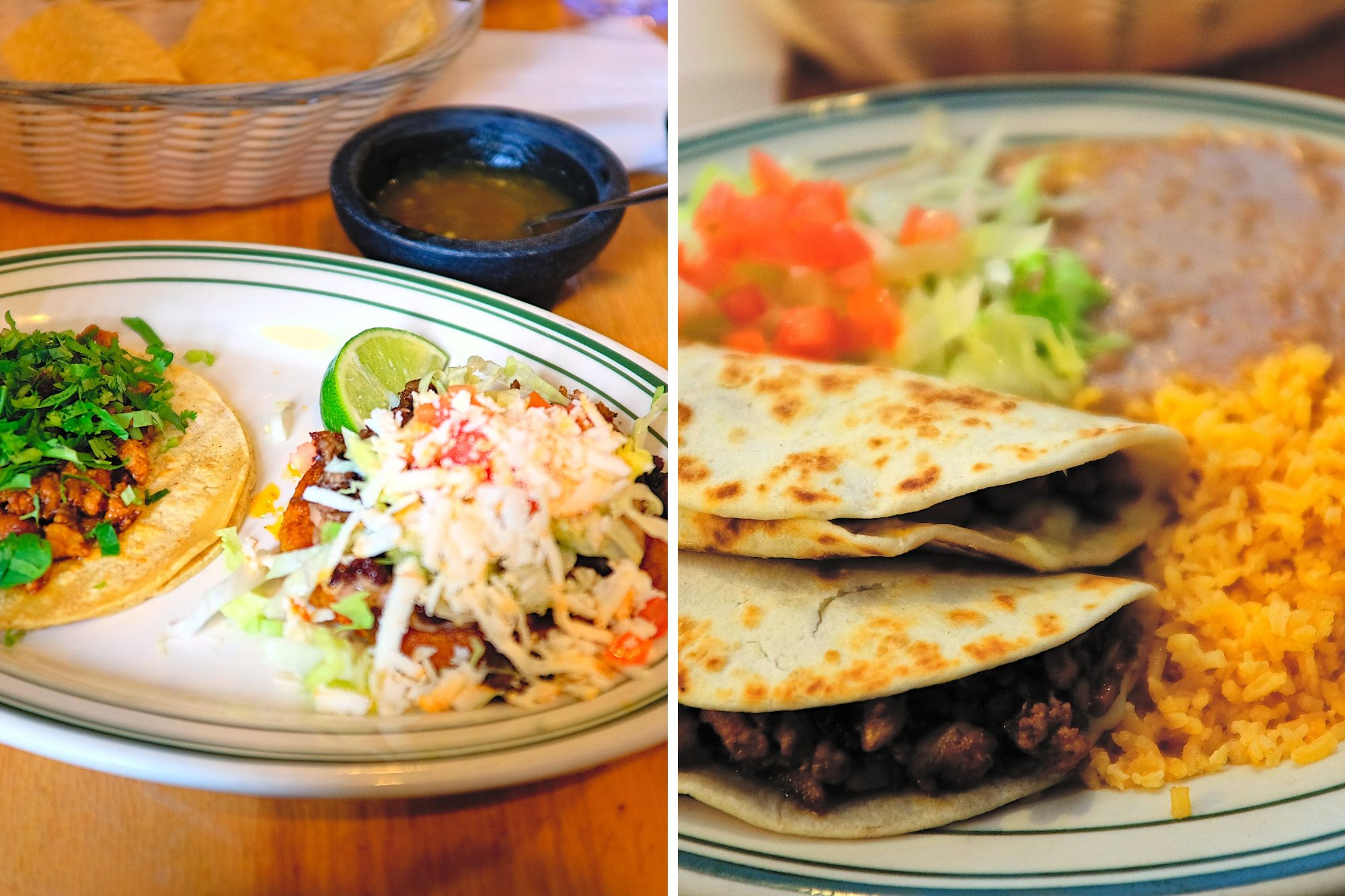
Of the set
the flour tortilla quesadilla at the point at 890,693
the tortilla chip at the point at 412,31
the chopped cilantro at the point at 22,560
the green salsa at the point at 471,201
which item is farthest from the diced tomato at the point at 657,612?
the tortilla chip at the point at 412,31

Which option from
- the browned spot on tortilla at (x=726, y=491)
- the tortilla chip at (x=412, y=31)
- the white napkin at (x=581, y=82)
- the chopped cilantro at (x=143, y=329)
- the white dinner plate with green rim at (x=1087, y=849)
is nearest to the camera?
the white dinner plate with green rim at (x=1087, y=849)

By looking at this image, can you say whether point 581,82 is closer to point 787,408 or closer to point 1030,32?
point 1030,32

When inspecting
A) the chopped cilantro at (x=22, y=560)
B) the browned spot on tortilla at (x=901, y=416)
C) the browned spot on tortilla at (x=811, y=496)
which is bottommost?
the chopped cilantro at (x=22, y=560)

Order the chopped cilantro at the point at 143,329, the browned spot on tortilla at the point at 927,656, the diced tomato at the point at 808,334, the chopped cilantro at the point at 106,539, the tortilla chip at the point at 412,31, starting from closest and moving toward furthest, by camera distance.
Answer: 1. the browned spot on tortilla at the point at 927,656
2. the chopped cilantro at the point at 106,539
3. the diced tomato at the point at 808,334
4. the chopped cilantro at the point at 143,329
5. the tortilla chip at the point at 412,31

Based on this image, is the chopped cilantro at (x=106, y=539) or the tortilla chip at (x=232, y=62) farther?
the tortilla chip at (x=232, y=62)

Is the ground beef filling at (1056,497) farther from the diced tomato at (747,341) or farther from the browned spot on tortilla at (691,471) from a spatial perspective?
the diced tomato at (747,341)

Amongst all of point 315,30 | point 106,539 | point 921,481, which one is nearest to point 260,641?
point 106,539

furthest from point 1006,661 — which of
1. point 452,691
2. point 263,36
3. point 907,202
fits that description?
point 263,36
